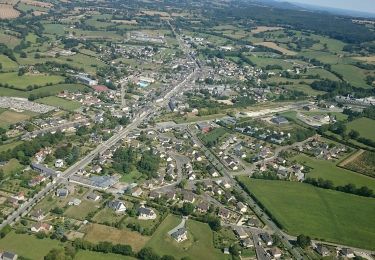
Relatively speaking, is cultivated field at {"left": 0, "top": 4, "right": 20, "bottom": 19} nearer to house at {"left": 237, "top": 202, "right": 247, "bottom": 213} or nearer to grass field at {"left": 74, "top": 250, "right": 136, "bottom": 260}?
house at {"left": 237, "top": 202, "right": 247, "bottom": 213}

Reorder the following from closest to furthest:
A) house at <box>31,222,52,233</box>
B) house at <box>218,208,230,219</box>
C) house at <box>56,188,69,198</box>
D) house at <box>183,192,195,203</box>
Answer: house at <box>31,222,52,233</box> → house at <box>218,208,230,219</box> → house at <box>56,188,69,198</box> → house at <box>183,192,195,203</box>

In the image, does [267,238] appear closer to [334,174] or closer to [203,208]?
[203,208]

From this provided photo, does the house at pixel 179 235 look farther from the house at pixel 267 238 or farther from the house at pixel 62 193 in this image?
the house at pixel 62 193

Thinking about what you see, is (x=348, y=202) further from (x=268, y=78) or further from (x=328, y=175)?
(x=268, y=78)

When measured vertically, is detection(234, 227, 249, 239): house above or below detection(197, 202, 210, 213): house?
above

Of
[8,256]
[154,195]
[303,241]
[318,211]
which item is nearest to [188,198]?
[154,195]

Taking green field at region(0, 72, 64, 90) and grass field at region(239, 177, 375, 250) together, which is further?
green field at region(0, 72, 64, 90)

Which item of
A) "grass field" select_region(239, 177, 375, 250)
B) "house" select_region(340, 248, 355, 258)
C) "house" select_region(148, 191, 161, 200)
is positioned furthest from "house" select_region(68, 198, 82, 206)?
"house" select_region(340, 248, 355, 258)
